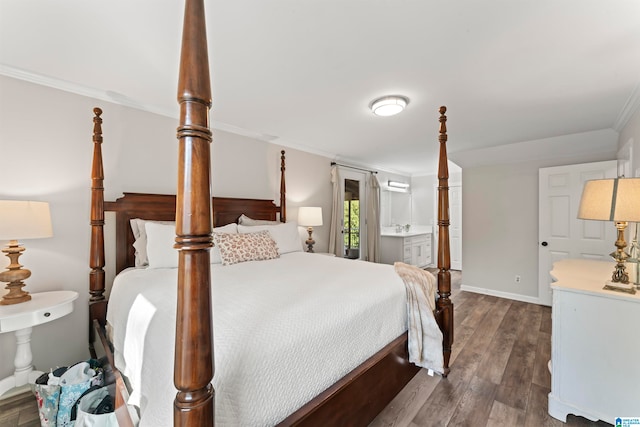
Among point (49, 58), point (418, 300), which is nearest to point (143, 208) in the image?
point (49, 58)

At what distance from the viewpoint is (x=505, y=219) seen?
411cm

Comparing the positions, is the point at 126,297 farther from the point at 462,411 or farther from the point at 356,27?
the point at 462,411

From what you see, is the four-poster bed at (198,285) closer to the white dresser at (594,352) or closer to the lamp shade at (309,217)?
the white dresser at (594,352)

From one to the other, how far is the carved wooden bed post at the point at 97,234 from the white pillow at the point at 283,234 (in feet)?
3.76

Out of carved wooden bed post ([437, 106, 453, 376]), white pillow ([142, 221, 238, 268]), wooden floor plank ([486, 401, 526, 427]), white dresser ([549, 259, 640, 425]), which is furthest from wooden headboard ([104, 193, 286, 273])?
white dresser ([549, 259, 640, 425])

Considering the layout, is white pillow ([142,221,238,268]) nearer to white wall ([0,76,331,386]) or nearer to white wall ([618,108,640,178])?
white wall ([0,76,331,386])

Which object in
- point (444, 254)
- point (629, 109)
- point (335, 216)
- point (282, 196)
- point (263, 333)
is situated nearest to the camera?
point (263, 333)

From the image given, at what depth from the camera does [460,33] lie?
157 centimetres

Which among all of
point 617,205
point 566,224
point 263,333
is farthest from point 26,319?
point 566,224

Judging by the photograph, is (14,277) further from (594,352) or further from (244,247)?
(594,352)

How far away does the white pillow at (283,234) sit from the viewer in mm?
2863

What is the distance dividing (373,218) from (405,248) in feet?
2.99

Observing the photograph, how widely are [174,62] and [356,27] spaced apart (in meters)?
1.27

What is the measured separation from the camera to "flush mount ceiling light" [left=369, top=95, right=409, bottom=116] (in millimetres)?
2402
